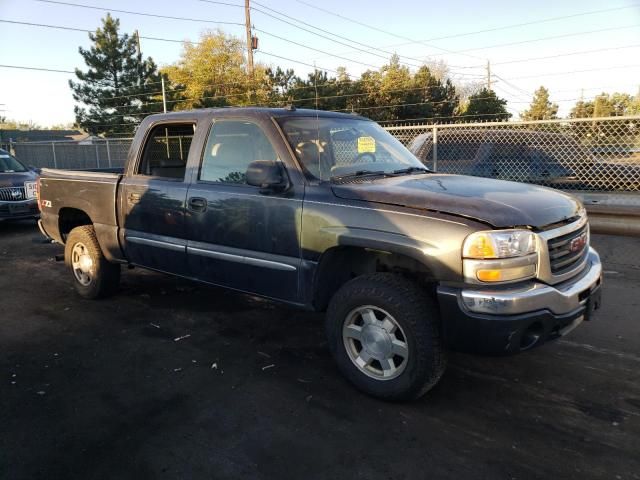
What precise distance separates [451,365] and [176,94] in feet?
138

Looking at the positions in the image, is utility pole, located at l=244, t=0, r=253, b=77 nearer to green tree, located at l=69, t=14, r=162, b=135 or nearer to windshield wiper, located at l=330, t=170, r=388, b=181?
green tree, located at l=69, t=14, r=162, b=135

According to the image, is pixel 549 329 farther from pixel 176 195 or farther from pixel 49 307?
pixel 49 307

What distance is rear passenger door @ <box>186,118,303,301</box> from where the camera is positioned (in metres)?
3.55

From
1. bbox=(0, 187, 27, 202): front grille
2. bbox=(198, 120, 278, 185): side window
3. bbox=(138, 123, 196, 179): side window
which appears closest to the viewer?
bbox=(198, 120, 278, 185): side window

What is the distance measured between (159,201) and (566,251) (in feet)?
10.7

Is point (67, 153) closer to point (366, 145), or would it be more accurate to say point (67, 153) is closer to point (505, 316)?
point (366, 145)

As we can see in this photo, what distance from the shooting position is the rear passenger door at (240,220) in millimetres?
3547

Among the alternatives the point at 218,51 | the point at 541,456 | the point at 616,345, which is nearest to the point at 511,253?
the point at 541,456

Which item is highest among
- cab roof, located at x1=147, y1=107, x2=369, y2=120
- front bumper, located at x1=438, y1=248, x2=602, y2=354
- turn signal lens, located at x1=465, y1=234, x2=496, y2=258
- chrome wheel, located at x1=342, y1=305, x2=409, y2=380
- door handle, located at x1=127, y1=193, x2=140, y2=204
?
cab roof, located at x1=147, y1=107, x2=369, y2=120

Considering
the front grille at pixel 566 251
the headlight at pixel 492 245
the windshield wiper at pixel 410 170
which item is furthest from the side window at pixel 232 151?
the front grille at pixel 566 251

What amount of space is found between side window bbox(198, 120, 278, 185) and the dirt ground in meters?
1.41

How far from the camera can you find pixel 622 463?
2.53 meters

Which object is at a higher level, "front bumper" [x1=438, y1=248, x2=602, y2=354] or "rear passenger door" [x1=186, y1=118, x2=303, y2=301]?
→ "rear passenger door" [x1=186, y1=118, x2=303, y2=301]

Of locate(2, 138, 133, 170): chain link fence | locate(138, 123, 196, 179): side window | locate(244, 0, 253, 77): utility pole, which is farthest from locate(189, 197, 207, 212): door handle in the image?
locate(244, 0, 253, 77): utility pole
